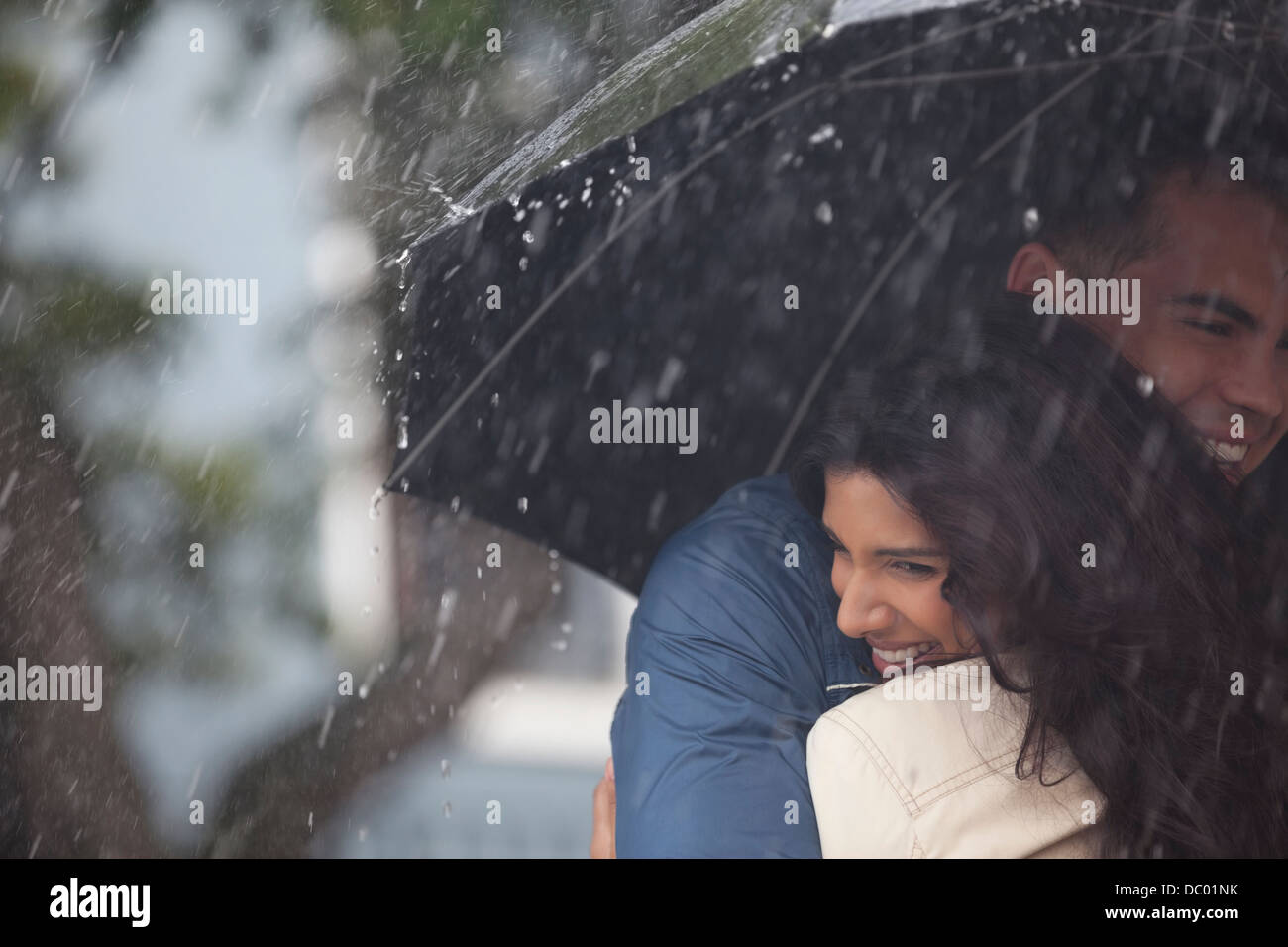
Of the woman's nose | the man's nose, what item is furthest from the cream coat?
the man's nose

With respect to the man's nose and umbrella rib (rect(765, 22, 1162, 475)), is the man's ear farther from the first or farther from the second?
the man's nose

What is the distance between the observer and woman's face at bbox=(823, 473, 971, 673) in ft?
4.16

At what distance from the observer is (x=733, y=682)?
1.26m

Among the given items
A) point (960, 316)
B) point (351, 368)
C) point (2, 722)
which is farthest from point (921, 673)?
point (2, 722)

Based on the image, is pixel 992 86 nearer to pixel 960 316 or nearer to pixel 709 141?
pixel 960 316

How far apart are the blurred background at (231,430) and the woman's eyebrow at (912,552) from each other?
1098 millimetres

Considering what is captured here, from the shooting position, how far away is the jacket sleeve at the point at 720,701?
1.16 metres

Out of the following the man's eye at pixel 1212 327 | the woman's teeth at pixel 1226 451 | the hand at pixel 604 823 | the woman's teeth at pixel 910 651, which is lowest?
the hand at pixel 604 823

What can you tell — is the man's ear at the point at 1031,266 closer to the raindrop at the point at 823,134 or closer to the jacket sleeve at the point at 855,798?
the raindrop at the point at 823,134

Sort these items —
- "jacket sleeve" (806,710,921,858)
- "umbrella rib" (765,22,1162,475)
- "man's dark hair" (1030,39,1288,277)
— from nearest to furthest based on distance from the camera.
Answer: "jacket sleeve" (806,710,921,858) < "man's dark hair" (1030,39,1288,277) < "umbrella rib" (765,22,1162,475)

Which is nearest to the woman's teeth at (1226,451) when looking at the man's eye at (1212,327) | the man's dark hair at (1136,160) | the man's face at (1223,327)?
the man's face at (1223,327)

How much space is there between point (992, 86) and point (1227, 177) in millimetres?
324

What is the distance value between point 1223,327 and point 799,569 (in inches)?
24.2

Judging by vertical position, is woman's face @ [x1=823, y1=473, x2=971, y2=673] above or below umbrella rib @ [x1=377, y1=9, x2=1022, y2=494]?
below
